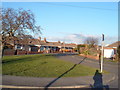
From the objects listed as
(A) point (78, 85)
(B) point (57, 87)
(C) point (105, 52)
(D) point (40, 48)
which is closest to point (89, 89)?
(A) point (78, 85)

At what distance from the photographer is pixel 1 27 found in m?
13.6

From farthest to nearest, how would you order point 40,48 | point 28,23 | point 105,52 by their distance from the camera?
point 40,48, point 105,52, point 28,23

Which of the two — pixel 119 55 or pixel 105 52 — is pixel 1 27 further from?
pixel 105 52

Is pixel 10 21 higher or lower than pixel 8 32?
higher

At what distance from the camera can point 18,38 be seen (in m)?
14.7

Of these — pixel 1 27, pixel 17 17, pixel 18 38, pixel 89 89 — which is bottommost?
pixel 89 89

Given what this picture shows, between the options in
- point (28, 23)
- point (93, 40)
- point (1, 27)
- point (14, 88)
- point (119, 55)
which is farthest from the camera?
point (93, 40)

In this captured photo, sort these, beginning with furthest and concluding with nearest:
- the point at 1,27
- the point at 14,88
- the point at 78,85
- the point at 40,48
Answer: the point at 40,48 < the point at 1,27 < the point at 78,85 < the point at 14,88

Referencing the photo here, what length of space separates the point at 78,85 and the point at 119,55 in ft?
63.1

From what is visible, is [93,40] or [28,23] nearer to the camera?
[28,23]

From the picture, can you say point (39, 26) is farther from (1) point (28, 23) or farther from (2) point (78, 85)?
(2) point (78, 85)

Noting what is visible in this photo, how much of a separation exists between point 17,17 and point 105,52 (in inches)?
1012

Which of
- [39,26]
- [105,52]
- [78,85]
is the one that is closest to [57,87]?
[78,85]

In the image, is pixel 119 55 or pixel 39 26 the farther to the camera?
pixel 119 55
